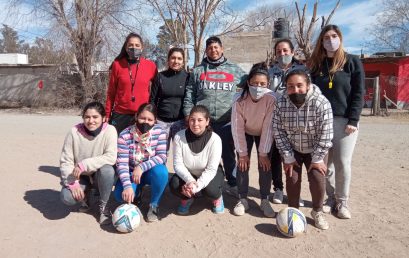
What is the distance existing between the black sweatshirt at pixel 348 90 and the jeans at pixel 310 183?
587 mm

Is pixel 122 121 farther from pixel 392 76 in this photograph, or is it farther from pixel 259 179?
pixel 392 76

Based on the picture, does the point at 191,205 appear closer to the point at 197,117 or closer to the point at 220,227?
the point at 220,227

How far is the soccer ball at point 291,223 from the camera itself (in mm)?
3445

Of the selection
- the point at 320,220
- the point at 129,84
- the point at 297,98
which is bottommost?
the point at 320,220

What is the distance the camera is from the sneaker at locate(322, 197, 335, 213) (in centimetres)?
409

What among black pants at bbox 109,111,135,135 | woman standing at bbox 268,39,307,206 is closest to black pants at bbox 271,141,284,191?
woman standing at bbox 268,39,307,206

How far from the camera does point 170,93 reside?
4449 millimetres

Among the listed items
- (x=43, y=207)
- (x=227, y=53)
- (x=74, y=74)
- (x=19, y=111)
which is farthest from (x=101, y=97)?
(x=227, y=53)

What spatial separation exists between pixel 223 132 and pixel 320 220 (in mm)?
1539

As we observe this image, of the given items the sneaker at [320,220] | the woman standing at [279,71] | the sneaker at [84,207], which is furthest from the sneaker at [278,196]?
the sneaker at [84,207]

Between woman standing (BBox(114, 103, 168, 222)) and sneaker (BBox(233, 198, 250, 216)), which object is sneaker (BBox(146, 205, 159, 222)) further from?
sneaker (BBox(233, 198, 250, 216))

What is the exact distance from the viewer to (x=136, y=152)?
4098 mm

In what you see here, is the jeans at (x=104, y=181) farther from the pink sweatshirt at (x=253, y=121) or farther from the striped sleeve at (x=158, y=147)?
the pink sweatshirt at (x=253, y=121)

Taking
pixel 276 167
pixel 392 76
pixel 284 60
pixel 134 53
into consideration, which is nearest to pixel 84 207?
pixel 134 53
